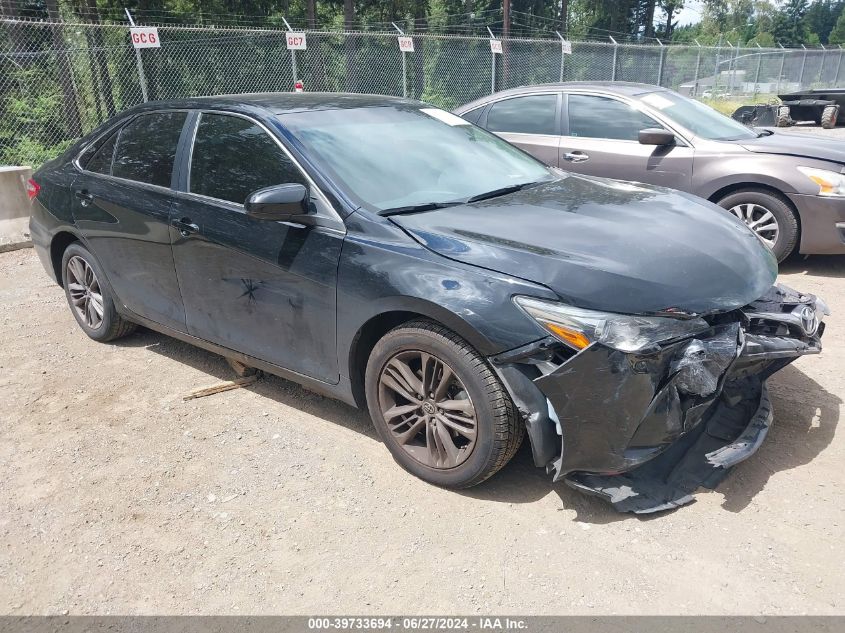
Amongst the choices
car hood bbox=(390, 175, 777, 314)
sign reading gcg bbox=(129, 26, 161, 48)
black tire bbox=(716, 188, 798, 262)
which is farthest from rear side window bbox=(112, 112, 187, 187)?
sign reading gcg bbox=(129, 26, 161, 48)

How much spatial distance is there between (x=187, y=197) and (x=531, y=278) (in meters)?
2.16

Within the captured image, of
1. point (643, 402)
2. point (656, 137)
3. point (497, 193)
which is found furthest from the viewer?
point (656, 137)

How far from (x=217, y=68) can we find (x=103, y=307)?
10775mm

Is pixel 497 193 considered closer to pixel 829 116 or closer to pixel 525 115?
pixel 525 115

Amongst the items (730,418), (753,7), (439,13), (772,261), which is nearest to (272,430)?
(730,418)

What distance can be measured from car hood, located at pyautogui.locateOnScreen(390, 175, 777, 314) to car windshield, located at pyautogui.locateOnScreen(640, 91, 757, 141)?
325 cm

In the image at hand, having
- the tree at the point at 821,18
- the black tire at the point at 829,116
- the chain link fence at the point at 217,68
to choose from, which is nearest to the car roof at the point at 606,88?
the chain link fence at the point at 217,68

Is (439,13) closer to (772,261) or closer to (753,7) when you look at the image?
(772,261)

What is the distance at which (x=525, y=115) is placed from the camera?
7320mm

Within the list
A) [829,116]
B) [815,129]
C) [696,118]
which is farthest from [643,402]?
[815,129]

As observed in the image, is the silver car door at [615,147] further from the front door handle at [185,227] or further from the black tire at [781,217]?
the front door handle at [185,227]

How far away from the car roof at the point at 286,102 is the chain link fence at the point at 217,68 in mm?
5959

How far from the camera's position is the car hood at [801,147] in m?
5.95

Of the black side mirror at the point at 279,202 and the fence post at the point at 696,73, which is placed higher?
the black side mirror at the point at 279,202
